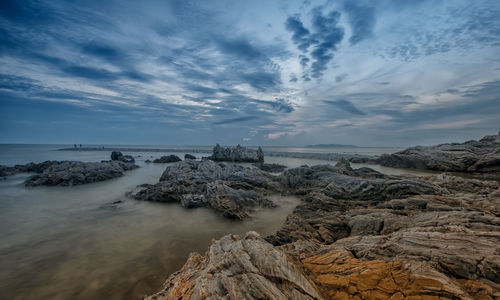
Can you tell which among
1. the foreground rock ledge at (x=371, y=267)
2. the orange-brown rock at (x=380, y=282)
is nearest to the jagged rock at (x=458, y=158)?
the foreground rock ledge at (x=371, y=267)

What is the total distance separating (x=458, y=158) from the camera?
29.5 metres

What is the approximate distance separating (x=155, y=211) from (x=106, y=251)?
5.42 m

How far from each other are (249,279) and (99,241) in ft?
31.0

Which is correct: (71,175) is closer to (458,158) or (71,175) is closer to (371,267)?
(371,267)

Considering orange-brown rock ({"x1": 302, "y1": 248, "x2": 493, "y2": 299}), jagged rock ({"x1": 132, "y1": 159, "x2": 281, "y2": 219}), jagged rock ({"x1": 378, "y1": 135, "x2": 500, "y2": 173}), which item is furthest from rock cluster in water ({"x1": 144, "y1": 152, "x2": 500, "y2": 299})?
jagged rock ({"x1": 378, "y1": 135, "x2": 500, "y2": 173})

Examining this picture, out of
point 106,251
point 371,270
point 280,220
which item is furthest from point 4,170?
point 371,270

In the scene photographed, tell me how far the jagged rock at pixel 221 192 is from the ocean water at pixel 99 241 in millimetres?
788

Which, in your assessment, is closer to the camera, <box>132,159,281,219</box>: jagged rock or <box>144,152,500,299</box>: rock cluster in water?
<box>144,152,500,299</box>: rock cluster in water

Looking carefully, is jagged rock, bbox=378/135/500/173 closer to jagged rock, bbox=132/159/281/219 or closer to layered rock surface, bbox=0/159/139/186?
jagged rock, bbox=132/159/281/219

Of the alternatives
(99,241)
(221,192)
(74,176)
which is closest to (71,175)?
(74,176)

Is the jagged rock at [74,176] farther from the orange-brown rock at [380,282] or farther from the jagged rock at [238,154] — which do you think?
the jagged rock at [238,154]

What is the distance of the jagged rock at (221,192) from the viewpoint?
13736 millimetres

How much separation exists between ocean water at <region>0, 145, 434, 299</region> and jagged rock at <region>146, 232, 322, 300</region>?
10.7 ft

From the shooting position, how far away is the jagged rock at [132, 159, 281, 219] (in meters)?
13.7
